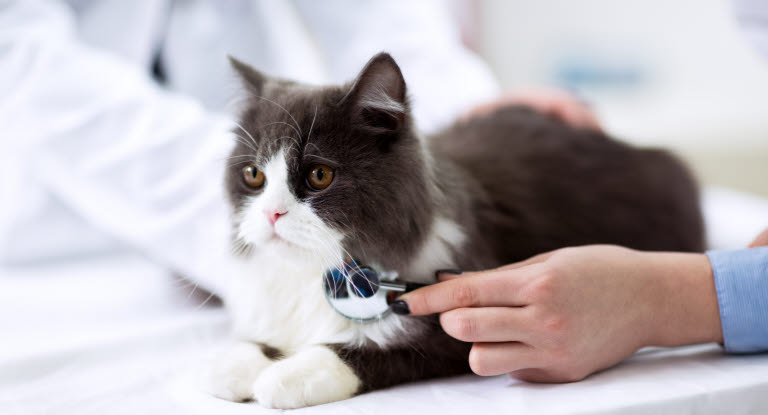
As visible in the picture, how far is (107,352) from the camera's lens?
1.13 metres

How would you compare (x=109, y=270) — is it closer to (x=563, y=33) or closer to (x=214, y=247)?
(x=214, y=247)

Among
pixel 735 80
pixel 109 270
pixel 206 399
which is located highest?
pixel 735 80

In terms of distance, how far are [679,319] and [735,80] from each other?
3612mm

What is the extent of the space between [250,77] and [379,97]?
0.29 m

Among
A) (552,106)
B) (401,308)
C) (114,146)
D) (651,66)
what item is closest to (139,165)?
(114,146)

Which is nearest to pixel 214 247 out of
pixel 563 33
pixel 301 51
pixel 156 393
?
pixel 156 393

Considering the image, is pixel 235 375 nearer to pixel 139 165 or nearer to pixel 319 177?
pixel 319 177

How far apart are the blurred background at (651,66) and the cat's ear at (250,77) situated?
9.85ft

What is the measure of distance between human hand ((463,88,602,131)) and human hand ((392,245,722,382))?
68 cm

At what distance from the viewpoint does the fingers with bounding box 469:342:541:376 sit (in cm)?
90

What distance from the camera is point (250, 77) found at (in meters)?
1.11

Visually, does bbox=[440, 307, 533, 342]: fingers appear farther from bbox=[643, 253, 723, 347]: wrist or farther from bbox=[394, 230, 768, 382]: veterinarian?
bbox=[643, 253, 723, 347]: wrist

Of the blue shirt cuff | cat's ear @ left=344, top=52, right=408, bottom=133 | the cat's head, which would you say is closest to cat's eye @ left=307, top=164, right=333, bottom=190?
the cat's head

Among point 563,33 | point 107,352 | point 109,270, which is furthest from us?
point 563,33
